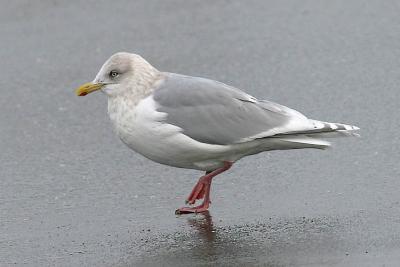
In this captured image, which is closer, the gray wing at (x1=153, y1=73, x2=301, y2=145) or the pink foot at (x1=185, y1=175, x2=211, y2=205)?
the gray wing at (x1=153, y1=73, x2=301, y2=145)

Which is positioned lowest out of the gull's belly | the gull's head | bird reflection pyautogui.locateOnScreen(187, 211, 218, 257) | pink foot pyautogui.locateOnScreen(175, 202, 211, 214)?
bird reflection pyautogui.locateOnScreen(187, 211, 218, 257)

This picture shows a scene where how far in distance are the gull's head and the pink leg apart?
2.21ft

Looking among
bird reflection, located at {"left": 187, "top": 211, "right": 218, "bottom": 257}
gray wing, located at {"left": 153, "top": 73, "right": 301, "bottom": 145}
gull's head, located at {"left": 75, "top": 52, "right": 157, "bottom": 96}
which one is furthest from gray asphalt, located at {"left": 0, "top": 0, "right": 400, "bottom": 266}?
gull's head, located at {"left": 75, "top": 52, "right": 157, "bottom": 96}

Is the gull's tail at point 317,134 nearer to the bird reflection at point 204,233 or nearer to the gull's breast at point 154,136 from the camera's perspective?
the gull's breast at point 154,136

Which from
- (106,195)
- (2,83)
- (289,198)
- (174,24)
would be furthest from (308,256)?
(174,24)

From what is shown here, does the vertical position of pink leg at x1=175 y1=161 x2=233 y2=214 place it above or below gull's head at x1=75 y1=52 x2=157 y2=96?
below

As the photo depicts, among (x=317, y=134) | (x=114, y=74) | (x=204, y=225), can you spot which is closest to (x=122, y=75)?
(x=114, y=74)

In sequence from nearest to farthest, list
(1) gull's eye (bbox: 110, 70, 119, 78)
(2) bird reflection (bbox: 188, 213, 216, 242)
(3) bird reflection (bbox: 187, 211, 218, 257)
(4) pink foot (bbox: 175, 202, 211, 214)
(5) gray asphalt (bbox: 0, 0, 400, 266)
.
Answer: (3) bird reflection (bbox: 187, 211, 218, 257)
(5) gray asphalt (bbox: 0, 0, 400, 266)
(2) bird reflection (bbox: 188, 213, 216, 242)
(4) pink foot (bbox: 175, 202, 211, 214)
(1) gull's eye (bbox: 110, 70, 119, 78)

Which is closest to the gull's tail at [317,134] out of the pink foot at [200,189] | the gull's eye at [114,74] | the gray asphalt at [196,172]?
the gray asphalt at [196,172]

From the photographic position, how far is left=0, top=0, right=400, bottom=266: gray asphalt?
5391 mm

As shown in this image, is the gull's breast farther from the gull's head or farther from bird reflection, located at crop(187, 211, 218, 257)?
bird reflection, located at crop(187, 211, 218, 257)

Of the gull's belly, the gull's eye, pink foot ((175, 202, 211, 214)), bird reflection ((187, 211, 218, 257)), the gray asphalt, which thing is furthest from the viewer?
the gull's eye

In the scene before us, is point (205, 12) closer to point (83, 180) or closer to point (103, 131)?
point (103, 131)

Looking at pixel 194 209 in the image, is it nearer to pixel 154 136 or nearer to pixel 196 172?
pixel 154 136
